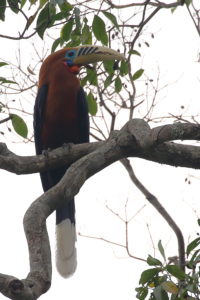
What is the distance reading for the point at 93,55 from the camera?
237 inches

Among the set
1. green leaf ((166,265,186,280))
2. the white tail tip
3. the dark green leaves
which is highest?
the dark green leaves

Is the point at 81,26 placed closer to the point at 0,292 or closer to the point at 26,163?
the point at 26,163

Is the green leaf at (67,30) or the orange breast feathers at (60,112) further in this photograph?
the orange breast feathers at (60,112)

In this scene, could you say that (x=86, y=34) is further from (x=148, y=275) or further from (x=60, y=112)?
(x=148, y=275)

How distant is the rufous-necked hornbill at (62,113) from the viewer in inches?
243

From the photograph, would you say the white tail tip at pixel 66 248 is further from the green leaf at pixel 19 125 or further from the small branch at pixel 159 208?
the green leaf at pixel 19 125

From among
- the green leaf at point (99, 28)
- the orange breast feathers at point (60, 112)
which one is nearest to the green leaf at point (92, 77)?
the green leaf at point (99, 28)

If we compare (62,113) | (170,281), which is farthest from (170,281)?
(62,113)

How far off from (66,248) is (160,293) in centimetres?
222

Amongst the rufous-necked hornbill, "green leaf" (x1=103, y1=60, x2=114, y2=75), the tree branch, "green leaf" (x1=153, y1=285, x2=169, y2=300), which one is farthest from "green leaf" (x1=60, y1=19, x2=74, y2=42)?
"green leaf" (x1=153, y1=285, x2=169, y2=300)

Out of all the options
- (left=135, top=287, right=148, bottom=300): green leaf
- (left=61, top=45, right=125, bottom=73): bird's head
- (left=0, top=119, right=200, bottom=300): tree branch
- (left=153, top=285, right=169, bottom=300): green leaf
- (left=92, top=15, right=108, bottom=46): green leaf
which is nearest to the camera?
(left=0, top=119, right=200, bottom=300): tree branch

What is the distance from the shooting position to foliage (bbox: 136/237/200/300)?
12.0 feet

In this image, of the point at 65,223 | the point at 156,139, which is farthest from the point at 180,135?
the point at 65,223

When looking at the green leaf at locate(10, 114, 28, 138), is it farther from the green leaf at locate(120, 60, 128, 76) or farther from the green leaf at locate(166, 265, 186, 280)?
the green leaf at locate(166, 265, 186, 280)
